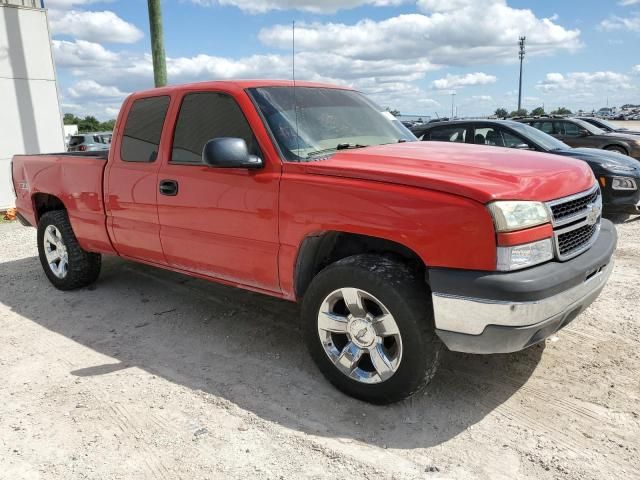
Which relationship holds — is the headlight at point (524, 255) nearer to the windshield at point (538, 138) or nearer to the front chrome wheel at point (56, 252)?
the front chrome wheel at point (56, 252)

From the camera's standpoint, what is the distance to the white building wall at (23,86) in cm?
1070

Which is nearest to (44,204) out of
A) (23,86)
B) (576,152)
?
(23,86)

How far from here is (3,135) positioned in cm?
1083

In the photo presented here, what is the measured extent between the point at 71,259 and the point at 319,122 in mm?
3114

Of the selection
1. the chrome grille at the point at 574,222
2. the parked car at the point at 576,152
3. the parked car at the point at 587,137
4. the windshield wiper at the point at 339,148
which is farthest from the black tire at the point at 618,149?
the windshield wiper at the point at 339,148

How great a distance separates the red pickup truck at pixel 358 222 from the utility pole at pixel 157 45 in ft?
19.5

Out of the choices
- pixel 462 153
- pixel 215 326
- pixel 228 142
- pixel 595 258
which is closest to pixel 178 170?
pixel 228 142

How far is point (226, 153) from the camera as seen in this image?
3285 millimetres

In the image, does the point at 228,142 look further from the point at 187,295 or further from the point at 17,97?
the point at 17,97

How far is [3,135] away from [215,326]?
885 centimetres

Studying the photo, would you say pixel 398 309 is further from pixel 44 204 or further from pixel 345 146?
pixel 44 204

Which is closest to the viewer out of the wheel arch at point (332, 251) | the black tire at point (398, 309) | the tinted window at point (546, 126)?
the black tire at point (398, 309)

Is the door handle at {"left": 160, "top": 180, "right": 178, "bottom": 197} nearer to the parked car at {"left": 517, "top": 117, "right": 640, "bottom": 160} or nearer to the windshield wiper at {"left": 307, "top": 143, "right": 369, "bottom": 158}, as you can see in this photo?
the windshield wiper at {"left": 307, "top": 143, "right": 369, "bottom": 158}

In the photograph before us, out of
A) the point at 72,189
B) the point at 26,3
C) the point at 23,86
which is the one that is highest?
the point at 26,3
